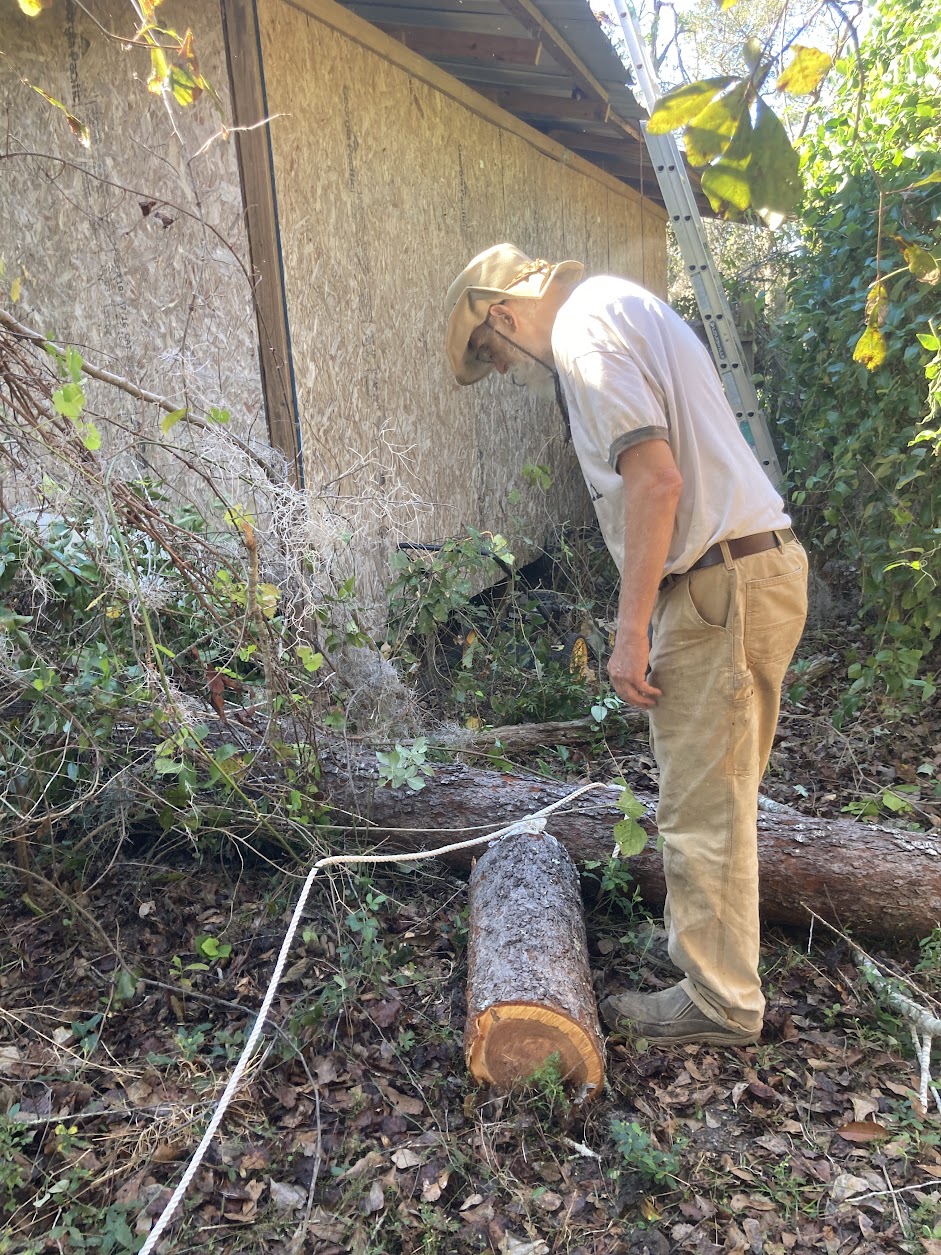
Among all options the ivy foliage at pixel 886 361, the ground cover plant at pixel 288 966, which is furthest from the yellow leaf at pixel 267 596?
the ivy foliage at pixel 886 361

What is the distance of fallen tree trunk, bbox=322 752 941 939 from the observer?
9.21ft

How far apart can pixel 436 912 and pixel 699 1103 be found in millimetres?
1069

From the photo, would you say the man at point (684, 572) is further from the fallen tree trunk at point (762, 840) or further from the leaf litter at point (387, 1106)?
the fallen tree trunk at point (762, 840)

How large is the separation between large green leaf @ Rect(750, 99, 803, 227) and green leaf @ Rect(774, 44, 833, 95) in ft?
0.33

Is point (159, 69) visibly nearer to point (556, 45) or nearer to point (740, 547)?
point (740, 547)

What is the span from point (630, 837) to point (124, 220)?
3.67 m

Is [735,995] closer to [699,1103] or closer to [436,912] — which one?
[699,1103]

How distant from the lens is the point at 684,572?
223cm

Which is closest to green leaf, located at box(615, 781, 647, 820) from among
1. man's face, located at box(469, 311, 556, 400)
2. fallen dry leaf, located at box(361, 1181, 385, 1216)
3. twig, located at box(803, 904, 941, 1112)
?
twig, located at box(803, 904, 941, 1112)

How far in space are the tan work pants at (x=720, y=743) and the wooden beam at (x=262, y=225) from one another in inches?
80.7

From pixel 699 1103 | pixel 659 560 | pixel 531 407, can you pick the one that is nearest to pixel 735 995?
pixel 699 1103

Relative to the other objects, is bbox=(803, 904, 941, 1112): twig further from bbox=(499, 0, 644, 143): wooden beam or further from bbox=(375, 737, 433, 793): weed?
bbox=(499, 0, 644, 143): wooden beam

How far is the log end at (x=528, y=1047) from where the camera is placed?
7.27 ft

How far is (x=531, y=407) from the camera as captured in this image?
21.0ft
